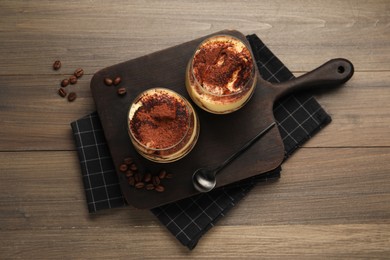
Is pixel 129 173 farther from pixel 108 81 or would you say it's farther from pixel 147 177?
pixel 108 81

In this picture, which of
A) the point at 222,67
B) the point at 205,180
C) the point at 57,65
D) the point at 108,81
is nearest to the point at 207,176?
the point at 205,180

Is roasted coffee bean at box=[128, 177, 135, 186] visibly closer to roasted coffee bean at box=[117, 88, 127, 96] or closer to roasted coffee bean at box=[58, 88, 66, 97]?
roasted coffee bean at box=[117, 88, 127, 96]

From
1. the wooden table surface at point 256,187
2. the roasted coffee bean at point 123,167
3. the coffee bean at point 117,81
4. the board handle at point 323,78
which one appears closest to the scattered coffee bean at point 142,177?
the roasted coffee bean at point 123,167

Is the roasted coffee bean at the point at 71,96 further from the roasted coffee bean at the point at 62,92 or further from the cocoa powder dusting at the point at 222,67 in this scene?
the cocoa powder dusting at the point at 222,67

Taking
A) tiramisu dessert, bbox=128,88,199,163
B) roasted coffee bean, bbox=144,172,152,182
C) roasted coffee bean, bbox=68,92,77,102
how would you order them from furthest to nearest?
roasted coffee bean, bbox=68,92,77,102
roasted coffee bean, bbox=144,172,152,182
tiramisu dessert, bbox=128,88,199,163

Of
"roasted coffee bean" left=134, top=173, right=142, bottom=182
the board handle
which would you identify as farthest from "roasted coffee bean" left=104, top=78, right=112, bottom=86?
the board handle

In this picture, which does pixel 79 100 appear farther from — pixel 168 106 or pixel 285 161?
pixel 285 161
